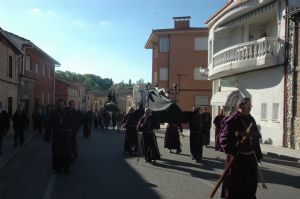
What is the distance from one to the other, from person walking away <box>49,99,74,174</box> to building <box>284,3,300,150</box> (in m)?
11.3

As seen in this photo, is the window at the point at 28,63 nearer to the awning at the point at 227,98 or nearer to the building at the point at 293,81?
the awning at the point at 227,98

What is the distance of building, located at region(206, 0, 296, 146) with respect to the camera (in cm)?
2069

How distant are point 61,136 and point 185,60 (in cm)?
3447

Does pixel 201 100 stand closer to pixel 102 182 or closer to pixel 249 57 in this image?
pixel 249 57

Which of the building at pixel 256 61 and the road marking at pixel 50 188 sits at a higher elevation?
the building at pixel 256 61

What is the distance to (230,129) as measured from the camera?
681 cm

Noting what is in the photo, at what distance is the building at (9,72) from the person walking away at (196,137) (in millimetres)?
12387

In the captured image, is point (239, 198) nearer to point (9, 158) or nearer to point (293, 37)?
point (9, 158)

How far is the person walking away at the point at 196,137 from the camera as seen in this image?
13.8 meters

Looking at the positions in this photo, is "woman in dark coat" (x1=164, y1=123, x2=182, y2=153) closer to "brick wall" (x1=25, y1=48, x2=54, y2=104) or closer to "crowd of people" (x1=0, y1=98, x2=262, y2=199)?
"crowd of people" (x1=0, y1=98, x2=262, y2=199)

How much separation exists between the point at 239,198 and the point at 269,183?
367 centimetres

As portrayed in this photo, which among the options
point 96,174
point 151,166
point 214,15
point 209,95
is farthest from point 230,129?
point 209,95

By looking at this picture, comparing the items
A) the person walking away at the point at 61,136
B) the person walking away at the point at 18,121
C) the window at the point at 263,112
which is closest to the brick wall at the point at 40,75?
the person walking away at the point at 18,121

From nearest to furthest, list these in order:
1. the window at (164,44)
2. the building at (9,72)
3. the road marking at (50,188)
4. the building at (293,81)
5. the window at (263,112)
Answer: the road marking at (50,188) → the building at (293,81) → the window at (263,112) → the building at (9,72) → the window at (164,44)
